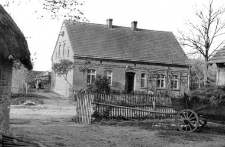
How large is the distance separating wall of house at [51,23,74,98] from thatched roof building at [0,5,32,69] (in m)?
21.7

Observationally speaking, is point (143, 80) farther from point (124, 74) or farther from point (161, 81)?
point (124, 74)

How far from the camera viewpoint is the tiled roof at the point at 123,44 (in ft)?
109

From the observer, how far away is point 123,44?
35.1m

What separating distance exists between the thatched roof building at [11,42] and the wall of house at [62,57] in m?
21.7

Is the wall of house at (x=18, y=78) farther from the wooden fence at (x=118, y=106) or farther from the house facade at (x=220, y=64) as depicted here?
the house facade at (x=220, y=64)

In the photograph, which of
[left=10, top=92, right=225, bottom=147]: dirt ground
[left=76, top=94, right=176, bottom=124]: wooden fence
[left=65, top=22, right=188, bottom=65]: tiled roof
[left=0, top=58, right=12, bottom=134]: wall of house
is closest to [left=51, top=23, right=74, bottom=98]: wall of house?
[left=65, top=22, right=188, bottom=65]: tiled roof

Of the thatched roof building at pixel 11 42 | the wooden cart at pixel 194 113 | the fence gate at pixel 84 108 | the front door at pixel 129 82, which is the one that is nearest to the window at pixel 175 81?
the front door at pixel 129 82

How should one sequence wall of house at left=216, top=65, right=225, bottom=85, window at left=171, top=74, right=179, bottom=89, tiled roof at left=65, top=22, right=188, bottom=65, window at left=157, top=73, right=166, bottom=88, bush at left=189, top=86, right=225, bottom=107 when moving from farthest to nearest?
window at left=171, top=74, right=179, bottom=89 → window at left=157, top=73, right=166, bottom=88 → tiled roof at left=65, top=22, right=188, bottom=65 → wall of house at left=216, top=65, right=225, bottom=85 → bush at left=189, top=86, right=225, bottom=107

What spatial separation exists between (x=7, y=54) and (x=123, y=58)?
25474mm

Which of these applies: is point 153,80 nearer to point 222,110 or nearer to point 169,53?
point 169,53

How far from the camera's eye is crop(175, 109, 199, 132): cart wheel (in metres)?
12.6

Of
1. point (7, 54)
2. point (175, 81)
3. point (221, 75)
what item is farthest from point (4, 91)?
point (175, 81)

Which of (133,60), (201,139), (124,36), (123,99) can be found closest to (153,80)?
(133,60)

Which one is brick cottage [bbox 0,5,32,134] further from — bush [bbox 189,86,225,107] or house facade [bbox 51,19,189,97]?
house facade [bbox 51,19,189,97]
